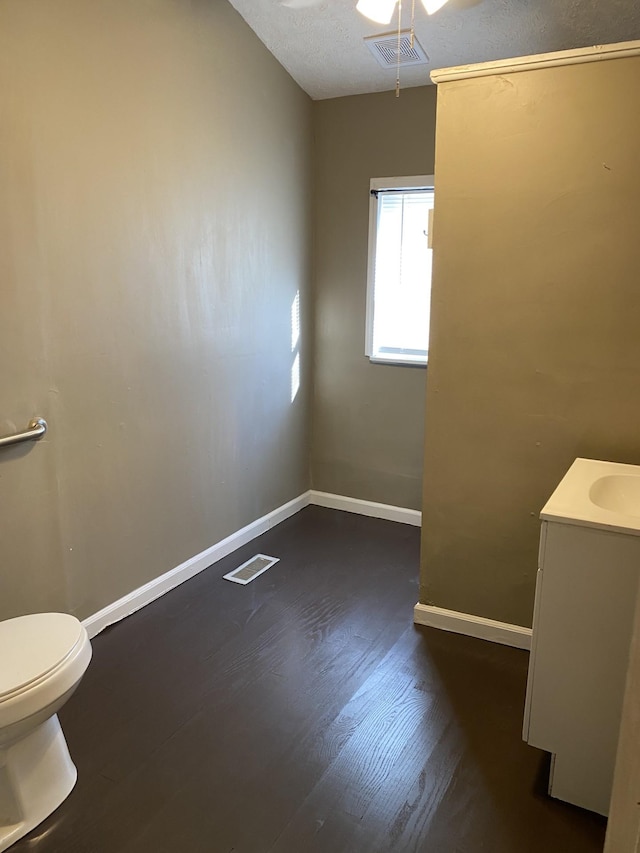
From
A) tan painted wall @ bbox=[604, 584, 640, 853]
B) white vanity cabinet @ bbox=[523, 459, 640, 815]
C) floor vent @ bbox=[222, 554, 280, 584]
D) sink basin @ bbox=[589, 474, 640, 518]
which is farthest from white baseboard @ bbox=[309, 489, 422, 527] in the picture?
tan painted wall @ bbox=[604, 584, 640, 853]

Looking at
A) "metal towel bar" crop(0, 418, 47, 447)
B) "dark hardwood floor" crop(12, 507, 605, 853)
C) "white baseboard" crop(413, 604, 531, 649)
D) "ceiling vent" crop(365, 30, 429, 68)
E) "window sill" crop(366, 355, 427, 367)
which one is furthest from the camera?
"window sill" crop(366, 355, 427, 367)

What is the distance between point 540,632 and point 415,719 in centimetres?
61

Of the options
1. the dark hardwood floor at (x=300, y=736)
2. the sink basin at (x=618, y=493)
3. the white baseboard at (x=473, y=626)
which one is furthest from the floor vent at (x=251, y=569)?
the sink basin at (x=618, y=493)

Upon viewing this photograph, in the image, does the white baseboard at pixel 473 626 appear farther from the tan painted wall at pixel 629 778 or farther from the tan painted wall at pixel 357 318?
the tan painted wall at pixel 629 778

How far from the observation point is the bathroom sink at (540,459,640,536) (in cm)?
161

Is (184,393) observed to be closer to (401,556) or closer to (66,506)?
(66,506)

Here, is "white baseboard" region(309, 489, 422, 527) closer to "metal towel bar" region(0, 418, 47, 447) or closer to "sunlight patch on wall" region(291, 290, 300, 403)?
"sunlight patch on wall" region(291, 290, 300, 403)

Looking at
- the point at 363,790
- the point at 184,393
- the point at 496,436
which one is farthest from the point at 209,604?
the point at 496,436

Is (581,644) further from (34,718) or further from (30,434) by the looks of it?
(30,434)

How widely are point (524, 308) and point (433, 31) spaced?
1.46 meters

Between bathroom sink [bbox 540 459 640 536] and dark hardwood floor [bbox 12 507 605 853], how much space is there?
31.2 inches

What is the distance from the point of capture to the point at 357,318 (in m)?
3.72

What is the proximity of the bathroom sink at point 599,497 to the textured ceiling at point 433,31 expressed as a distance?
182cm

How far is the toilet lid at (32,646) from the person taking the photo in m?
1.56
